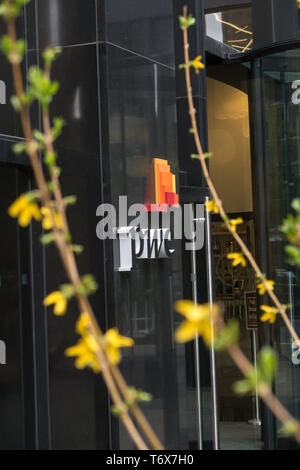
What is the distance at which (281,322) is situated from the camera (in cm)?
755

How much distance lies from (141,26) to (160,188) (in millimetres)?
1045

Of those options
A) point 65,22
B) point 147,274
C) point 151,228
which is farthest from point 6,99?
point 147,274

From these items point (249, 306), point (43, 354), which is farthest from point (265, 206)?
point (43, 354)

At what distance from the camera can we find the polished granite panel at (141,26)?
5.35 metres

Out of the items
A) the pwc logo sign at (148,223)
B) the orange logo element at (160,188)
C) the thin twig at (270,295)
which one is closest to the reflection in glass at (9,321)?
the pwc logo sign at (148,223)

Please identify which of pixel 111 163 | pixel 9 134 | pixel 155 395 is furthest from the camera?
pixel 155 395

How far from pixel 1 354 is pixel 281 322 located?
3.22 m

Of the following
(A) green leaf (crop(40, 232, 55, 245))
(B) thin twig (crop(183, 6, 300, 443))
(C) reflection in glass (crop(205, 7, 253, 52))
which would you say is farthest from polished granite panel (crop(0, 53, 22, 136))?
(C) reflection in glass (crop(205, 7, 253, 52))

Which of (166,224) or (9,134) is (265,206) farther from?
(9,134)

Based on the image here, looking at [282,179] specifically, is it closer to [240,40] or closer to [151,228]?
[240,40]

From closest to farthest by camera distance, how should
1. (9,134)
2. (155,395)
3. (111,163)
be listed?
1. (9,134)
2. (111,163)
3. (155,395)

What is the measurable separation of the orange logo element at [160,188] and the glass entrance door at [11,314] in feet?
3.05

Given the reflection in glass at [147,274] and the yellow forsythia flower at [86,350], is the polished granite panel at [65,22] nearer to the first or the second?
the reflection in glass at [147,274]

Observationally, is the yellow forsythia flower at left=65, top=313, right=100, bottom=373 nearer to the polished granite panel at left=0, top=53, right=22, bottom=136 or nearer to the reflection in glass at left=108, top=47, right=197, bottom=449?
the polished granite panel at left=0, top=53, right=22, bottom=136
